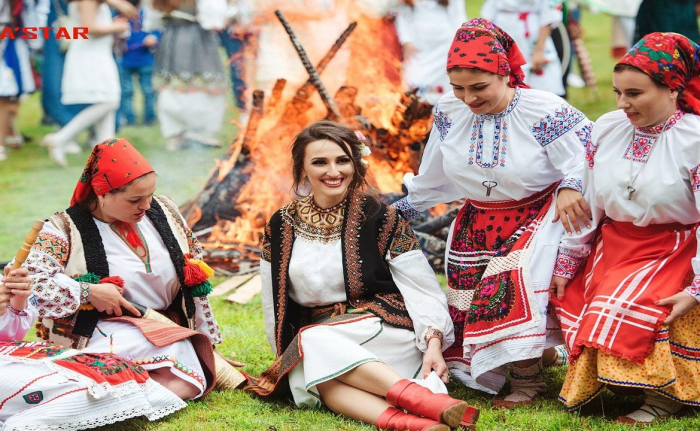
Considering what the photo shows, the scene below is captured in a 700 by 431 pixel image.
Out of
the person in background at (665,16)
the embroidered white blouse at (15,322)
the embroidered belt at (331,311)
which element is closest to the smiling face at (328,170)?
the embroidered belt at (331,311)

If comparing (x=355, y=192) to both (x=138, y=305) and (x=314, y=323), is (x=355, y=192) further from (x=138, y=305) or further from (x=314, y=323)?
(x=138, y=305)

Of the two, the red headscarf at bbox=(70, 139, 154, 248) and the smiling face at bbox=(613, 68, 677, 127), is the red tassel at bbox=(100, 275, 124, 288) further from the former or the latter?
the smiling face at bbox=(613, 68, 677, 127)

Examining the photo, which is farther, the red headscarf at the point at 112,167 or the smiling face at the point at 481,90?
the red headscarf at the point at 112,167

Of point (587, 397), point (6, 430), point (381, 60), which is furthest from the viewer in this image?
point (381, 60)

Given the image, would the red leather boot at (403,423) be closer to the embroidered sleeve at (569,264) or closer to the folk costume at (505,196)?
the folk costume at (505,196)

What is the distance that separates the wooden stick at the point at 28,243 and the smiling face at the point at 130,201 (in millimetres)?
494

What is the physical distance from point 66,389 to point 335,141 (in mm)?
1650

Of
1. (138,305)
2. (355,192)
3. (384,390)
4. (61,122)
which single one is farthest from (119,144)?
(61,122)

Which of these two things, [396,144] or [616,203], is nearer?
[616,203]

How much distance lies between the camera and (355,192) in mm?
4547

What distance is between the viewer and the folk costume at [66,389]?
12.7ft

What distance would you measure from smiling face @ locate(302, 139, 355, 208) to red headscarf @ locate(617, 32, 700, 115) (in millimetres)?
1363

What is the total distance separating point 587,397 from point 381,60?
4756mm

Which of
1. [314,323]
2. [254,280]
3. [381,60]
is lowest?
[254,280]
